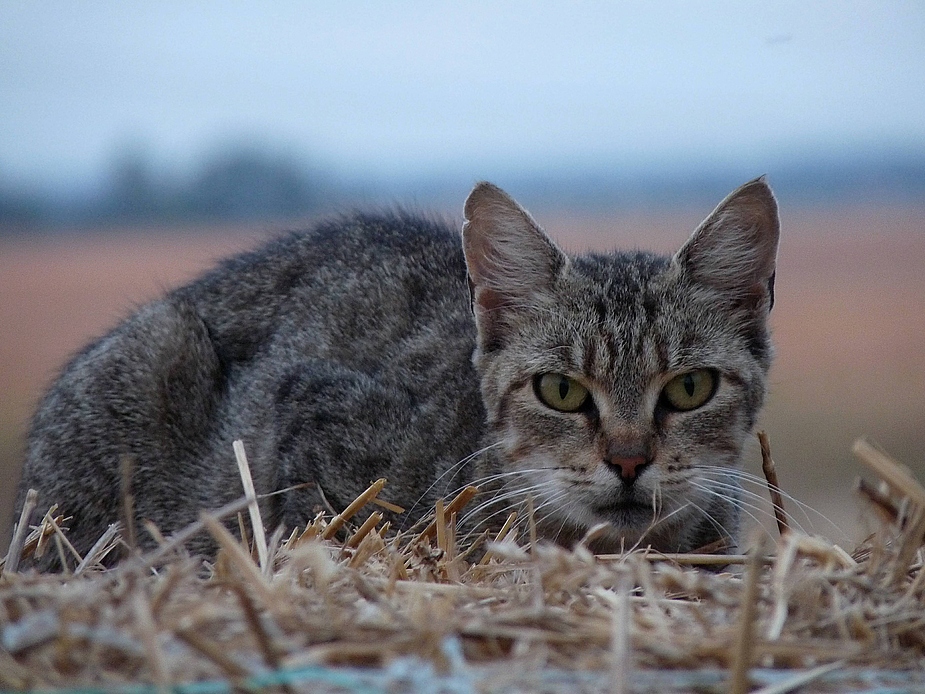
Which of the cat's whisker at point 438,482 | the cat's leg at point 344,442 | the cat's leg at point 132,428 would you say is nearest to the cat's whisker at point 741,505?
the cat's whisker at point 438,482

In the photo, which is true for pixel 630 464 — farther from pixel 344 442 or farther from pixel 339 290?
pixel 339 290

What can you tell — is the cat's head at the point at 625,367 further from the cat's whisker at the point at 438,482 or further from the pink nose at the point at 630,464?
the cat's whisker at the point at 438,482

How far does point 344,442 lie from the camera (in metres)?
3.17

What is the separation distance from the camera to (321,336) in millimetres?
3527

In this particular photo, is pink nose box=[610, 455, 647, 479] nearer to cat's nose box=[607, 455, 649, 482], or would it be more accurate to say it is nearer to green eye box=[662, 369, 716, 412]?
cat's nose box=[607, 455, 649, 482]

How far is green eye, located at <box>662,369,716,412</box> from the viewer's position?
8.89 ft

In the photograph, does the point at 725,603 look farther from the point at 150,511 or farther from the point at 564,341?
the point at 150,511

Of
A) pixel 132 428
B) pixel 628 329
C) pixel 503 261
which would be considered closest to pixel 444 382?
pixel 503 261

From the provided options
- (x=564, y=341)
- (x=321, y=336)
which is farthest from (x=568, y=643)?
(x=321, y=336)

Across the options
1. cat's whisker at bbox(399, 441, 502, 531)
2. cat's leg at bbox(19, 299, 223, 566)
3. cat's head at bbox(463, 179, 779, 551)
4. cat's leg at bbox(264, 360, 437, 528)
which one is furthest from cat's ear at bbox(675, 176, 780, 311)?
cat's leg at bbox(19, 299, 223, 566)

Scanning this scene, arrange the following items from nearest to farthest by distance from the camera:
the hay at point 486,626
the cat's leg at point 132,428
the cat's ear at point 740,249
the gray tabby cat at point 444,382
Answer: the hay at point 486,626 < the gray tabby cat at point 444,382 < the cat's ear at point 740,249 < the cat's leg at point 132,428

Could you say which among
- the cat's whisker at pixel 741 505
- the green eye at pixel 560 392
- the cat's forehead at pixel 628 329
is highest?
the cat's forehead at pixel 628 329

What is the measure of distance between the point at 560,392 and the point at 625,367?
0.20 metres

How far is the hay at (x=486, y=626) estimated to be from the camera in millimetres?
1452
